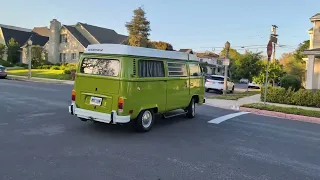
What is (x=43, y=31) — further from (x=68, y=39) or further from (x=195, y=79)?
(x=195, y=79)

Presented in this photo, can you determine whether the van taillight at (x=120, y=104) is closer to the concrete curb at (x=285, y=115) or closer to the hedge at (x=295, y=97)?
the concrete curb at (x=285, y=115)

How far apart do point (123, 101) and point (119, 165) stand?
227 centimetres

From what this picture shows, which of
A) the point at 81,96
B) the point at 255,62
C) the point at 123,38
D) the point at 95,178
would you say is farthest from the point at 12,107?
the point at 123,38

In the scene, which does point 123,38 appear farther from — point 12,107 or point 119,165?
point 119,165

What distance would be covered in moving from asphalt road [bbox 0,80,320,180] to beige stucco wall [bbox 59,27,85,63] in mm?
35327

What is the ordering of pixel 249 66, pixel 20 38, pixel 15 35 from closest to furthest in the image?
1. pixel 249 66
2. pixel 15 35
3. pixel 20 38

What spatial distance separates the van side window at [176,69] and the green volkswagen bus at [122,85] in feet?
0.44

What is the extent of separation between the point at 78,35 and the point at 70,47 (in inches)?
89.1

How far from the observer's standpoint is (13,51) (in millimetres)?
46062

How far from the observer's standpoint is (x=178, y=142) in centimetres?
710

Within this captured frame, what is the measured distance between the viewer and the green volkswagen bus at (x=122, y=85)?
7.36 meters

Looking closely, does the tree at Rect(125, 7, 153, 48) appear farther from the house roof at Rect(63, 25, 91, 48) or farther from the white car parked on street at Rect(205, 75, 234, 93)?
the white car parked on street at Rect(205, 75, 234, 93)

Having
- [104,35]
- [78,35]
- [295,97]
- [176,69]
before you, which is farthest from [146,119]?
[104,35]

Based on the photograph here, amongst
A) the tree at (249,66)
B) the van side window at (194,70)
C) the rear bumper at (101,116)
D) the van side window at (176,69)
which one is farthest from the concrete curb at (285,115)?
the tree at (249,66)
